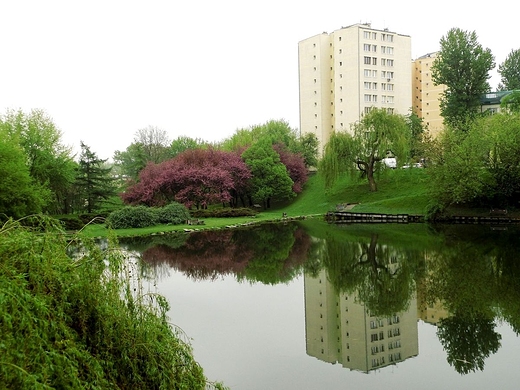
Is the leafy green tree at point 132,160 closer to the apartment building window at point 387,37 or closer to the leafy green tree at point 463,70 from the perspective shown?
the leafy green tree at point 463,70

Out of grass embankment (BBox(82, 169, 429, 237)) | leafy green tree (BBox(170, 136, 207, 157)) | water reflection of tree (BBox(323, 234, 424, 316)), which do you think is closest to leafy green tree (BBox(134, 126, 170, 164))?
leafy green tree (BBox(170, 136, 207, 157))

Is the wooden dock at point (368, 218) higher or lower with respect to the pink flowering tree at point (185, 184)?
lower

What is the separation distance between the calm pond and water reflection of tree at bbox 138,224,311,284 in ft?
0.30

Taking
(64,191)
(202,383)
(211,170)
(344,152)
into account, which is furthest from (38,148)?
(202,383)

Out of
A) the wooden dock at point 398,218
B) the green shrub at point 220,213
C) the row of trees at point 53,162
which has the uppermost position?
the row of trees at point 53,162

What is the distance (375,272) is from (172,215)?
22.8m

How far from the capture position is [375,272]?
1873 centimetres

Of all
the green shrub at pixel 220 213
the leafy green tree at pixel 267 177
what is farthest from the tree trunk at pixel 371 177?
the green shrub at pixel 220 213

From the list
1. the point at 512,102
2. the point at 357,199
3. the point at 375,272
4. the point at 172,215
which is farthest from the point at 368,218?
the point at 512,102

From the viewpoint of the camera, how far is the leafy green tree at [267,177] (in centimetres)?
5147

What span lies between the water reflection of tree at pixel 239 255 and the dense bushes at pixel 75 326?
12.1 metres

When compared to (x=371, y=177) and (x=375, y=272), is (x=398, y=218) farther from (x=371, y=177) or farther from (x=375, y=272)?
(x=375, y=272)

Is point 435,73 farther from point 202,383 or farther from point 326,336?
point 202,383

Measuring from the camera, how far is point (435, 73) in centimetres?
5953
